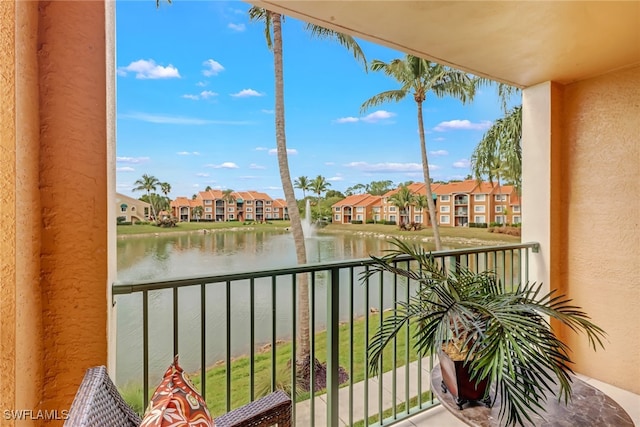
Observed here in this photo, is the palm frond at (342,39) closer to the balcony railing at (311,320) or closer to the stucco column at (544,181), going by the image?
the stucco column at (544,181)

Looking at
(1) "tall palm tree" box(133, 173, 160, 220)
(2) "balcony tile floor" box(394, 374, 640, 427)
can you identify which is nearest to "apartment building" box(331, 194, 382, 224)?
(1) "tall palm tree" box(133, 173, 160, 220)

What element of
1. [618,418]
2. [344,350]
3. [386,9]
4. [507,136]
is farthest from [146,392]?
[344,350]

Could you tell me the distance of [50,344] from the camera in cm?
105

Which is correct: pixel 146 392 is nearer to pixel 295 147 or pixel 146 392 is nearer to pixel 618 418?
pixel 618 418

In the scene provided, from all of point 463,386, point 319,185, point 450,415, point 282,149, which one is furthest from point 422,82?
point 463,386

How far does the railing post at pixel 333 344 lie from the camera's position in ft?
5.35

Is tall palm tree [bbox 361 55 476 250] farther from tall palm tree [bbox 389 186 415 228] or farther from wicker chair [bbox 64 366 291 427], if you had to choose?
wicker chair [bbox 64 366 291 427]

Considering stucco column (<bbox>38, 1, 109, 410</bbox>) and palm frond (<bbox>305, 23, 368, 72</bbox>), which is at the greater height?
palm frond (<bbox>305, 23, 368, 72</bbox>)

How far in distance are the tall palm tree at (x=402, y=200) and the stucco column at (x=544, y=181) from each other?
2477mm

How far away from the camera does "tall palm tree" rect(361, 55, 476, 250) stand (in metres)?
7.04

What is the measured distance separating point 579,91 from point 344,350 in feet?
17.3

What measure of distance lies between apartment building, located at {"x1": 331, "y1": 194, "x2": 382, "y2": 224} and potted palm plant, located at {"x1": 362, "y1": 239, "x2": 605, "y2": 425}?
314 cm

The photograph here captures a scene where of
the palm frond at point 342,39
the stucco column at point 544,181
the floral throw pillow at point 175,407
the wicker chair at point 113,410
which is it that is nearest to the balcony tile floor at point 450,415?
the stucco column at point 544,181

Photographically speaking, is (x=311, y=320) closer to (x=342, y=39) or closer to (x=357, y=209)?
(x=357, y=209)
